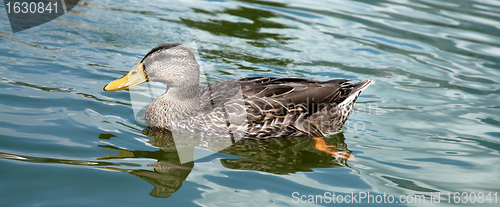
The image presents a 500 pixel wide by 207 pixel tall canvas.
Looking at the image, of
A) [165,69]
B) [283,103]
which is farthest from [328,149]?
[165,69]

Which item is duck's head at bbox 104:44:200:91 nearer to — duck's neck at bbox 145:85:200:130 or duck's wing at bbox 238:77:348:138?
duck's neck at bbox 145:85:200:130

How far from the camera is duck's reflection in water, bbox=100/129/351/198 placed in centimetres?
464

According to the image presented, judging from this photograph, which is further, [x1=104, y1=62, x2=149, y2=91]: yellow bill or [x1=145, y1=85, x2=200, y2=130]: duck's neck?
[x1=145, y1=85, x2=200, y2=130]: duck's neck

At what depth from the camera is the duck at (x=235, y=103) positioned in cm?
583

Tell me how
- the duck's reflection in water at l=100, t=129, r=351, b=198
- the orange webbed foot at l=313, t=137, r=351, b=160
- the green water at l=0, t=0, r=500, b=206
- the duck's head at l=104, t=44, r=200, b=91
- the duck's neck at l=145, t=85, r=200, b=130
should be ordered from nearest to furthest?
the green water at l=0, t=0, r=500, b=206 < the duck's reflection in water at l=100, t=129, r=351, b=198 < the orange webbed foot at l=313, t=137, r=351, b=160 < the duck's head at l=104, t=44, r=200, b=91 < the duck's neck at l=145, t=85, r=200, b=130

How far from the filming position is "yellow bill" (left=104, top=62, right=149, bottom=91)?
18.5 ft

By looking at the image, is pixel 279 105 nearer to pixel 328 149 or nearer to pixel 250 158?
pixel 328 149

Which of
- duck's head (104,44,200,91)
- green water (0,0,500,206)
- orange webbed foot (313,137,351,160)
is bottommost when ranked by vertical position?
orange webbed foot (313,137,351,160)

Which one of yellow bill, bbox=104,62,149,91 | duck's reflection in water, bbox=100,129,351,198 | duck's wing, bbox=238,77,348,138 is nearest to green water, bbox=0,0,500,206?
duck's reflection in water, bbox=100,129,351,198

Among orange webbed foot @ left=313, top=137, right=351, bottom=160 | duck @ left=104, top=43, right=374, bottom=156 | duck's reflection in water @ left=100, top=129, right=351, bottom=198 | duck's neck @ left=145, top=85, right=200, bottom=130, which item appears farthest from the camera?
duck's neck @ left=145, top=85, right=200, bottom=130

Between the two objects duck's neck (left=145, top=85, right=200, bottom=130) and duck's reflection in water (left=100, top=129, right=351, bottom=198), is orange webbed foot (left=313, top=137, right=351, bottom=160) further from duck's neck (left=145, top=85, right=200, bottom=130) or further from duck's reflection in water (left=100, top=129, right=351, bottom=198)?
duck's neck (left=145, top=85, right=200, bottom=130)

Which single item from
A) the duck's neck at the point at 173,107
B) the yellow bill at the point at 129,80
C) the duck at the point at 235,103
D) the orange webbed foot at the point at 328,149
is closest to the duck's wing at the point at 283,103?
the duck at the point at 235,103

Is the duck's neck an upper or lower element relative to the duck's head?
lower

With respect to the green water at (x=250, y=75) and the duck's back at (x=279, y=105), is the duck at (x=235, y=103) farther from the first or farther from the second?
the green water at (x=250, y=75)
